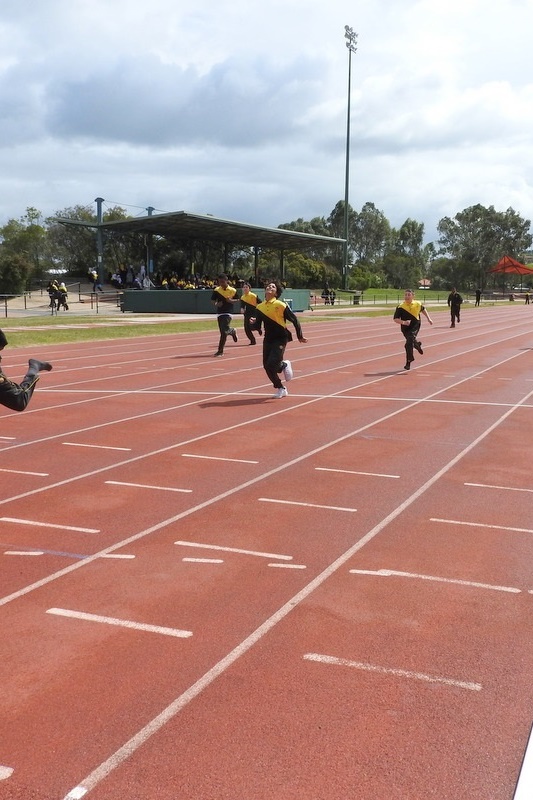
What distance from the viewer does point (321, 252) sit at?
360 ft

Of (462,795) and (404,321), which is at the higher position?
(404,321)

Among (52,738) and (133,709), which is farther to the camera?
(133,709)

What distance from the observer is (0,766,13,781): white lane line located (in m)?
3.30

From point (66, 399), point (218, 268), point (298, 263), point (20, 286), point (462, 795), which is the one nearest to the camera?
point (462, 795)

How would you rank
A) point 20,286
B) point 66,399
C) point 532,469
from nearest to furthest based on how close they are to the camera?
point 532,469 < point 66,399 < point 20,286

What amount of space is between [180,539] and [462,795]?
341 cm

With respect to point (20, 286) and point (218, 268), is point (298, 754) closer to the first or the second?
point (20, 286)

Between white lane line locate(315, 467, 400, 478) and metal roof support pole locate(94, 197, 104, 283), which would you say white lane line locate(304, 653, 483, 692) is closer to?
white lane line locate(315, 467, 400, 478)

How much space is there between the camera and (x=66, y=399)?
13.5 m

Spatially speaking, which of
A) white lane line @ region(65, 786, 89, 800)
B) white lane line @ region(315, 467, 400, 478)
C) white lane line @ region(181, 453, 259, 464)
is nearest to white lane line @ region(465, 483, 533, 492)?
white lane line @ region(315, 467, 400, 478)

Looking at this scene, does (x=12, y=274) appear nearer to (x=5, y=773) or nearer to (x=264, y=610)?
(x=264, y=610)

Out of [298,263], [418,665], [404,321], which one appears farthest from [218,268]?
[418,665]

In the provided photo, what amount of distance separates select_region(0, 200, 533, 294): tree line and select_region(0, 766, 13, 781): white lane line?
48020 millimetres

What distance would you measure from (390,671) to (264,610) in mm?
1001
